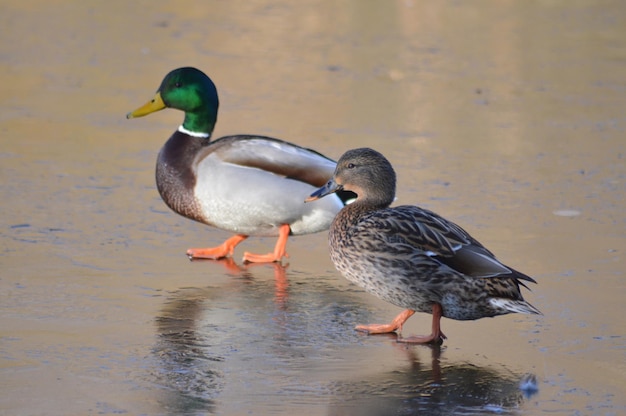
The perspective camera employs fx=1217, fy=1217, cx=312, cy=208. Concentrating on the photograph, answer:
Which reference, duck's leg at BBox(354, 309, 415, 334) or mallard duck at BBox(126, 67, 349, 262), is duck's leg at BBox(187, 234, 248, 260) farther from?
duck's leg at BBox(354, 309, 415, 334)

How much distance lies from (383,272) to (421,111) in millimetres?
4696

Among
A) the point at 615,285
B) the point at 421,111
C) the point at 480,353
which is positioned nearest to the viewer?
the point at 480,353

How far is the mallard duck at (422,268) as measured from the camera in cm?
459

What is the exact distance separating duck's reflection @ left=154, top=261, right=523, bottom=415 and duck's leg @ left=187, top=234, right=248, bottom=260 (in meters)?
0.53

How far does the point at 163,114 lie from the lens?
940 centimetres

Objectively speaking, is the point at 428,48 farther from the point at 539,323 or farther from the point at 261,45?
the point at 539,323

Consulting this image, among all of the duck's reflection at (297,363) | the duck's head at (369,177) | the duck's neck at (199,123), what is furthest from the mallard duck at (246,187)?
the duck's head at (369,177)

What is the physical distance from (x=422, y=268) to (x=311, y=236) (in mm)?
2012

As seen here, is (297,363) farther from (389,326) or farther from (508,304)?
(508,304)

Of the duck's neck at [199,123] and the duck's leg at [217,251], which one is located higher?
the duck's neck at [199,123]

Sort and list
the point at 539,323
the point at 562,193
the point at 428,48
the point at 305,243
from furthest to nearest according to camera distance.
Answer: the point at 428,48 → the point at 562,193 → the point at 305,243 → the point at 539,323

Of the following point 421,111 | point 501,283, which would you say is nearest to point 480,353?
point 501,283

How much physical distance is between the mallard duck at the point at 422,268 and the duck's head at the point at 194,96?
180 centimetres

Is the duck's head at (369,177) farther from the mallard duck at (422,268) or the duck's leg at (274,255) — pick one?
the duck's leg at (274,255)
